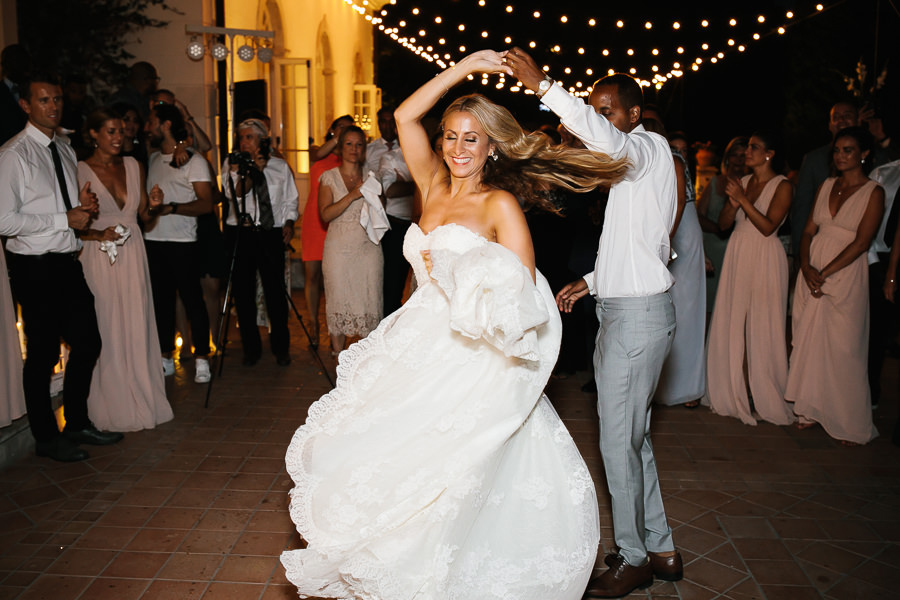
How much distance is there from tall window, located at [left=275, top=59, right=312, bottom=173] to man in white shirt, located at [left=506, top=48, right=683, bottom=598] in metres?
12.0

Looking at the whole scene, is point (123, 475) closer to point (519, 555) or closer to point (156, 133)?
point (519, 555)

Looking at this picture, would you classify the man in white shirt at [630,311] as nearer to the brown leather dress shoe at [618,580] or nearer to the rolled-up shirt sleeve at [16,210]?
the brown leather dress shoe at [618,580]

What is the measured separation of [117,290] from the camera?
539 centimetres

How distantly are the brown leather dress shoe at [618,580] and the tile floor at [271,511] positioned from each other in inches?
4.5

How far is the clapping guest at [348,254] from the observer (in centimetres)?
720

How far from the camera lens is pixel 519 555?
2957 mm

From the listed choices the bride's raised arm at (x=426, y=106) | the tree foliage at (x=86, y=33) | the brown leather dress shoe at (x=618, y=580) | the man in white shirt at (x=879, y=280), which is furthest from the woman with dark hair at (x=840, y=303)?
the tree foliage at (x=86, y=33)

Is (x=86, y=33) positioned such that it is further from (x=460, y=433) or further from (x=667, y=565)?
(x=667, y=565)

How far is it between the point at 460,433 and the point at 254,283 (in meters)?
4.73

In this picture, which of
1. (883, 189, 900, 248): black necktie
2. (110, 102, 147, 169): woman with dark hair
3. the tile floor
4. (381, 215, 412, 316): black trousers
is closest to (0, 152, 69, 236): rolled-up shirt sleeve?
the tile floor

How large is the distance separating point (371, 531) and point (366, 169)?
5.51 metres

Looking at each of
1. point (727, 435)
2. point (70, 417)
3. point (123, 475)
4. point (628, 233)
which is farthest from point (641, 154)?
point (70, 417)

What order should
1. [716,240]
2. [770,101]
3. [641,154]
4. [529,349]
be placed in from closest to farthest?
[529,349]
[641,154]
[716,240]
[770,101]

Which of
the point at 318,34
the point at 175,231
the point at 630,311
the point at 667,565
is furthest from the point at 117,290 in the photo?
the point at 318,34
